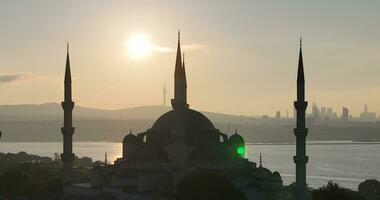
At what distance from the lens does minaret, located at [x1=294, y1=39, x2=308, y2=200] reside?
134 ft

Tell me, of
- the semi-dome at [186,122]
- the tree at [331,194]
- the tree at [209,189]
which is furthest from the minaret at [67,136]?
the tree at [331,194]

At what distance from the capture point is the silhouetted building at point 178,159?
4372 cm

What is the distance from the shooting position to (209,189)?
37500mm

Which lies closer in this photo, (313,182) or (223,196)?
(223,196)

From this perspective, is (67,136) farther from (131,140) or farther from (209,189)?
(209,189)

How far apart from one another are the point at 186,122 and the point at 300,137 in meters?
8.06

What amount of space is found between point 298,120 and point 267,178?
17.4 ft

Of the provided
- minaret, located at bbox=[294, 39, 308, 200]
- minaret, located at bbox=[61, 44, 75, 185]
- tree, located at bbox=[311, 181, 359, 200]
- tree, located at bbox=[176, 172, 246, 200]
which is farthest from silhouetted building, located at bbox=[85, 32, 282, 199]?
tree, located at bbox=[311, 181, 359, 200]

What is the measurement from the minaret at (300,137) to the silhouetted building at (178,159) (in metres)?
3.79

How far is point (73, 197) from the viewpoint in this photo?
44750 mm

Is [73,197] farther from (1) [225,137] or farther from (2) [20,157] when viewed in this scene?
(2) [20,157]

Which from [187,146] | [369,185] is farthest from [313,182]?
[187,146]

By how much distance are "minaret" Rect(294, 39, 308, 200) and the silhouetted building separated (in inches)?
149

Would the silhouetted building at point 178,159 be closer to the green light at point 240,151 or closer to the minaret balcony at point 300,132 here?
the green light at point 240,151
